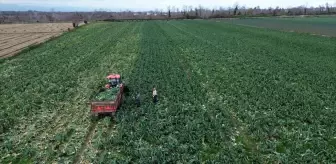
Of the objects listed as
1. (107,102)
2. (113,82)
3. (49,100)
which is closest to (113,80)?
(113,82)

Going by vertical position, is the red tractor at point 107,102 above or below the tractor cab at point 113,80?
below

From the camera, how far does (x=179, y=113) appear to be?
17266 mm

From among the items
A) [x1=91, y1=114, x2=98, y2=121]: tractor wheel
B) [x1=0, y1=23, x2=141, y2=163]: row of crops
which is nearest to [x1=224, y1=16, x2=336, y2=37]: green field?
[x1=0, y1=23, x2=141, y2=163]: row of crops

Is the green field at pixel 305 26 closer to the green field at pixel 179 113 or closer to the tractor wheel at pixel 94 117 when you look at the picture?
the green field at pixel 179 113

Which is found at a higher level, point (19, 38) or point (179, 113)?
point (19, 38)

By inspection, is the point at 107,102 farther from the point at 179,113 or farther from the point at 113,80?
the point at 179,113

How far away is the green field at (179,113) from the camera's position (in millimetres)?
13164

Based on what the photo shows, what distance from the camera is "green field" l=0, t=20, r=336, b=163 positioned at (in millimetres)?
13164

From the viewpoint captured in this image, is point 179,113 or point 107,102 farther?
point 179,113

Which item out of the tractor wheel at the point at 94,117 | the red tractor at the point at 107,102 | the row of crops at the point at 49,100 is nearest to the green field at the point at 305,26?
the row of crops at the point at 49,100

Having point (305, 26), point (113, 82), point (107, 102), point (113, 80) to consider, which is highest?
point (305, 26)

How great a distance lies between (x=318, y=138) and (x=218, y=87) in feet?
29.1

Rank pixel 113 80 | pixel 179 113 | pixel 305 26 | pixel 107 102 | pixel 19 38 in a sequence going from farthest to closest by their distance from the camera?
1. pixel 305 26
2. pixel 19 38
3. pixel 113 80
4. pixel 179 113
5. pixel 107 102

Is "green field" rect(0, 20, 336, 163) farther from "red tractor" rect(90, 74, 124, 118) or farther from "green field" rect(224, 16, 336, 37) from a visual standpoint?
"green field" rect(224, 16, 336, 37)
